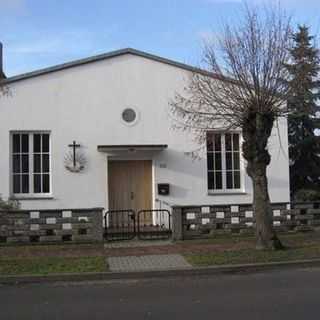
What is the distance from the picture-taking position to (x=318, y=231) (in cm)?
1861

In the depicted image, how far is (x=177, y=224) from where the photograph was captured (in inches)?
682

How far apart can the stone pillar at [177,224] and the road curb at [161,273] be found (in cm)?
477

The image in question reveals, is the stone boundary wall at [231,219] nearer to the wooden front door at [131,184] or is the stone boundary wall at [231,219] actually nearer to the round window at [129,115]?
the wooden front door at [131,184]

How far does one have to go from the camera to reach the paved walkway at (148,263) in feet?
41.7

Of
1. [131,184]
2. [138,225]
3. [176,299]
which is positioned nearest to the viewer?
[176,299]

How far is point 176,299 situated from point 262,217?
5.94 meters

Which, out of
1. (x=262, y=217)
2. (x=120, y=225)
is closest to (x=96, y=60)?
(x=120, y=225)

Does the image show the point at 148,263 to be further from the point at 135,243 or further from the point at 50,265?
the point at 135,243

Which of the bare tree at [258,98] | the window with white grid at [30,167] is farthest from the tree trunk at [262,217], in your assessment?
the window with white grid at [30,167]

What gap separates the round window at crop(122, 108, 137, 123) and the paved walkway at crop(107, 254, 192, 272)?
6.98m

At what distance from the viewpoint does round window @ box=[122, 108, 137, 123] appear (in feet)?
67.2

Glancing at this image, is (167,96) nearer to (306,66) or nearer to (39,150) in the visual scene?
(39,150)

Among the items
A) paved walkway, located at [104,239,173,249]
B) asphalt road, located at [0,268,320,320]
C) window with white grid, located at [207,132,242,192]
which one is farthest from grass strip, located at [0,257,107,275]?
window with white grid, located at [207,132,242,192]

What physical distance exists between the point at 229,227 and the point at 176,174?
3.30 m
